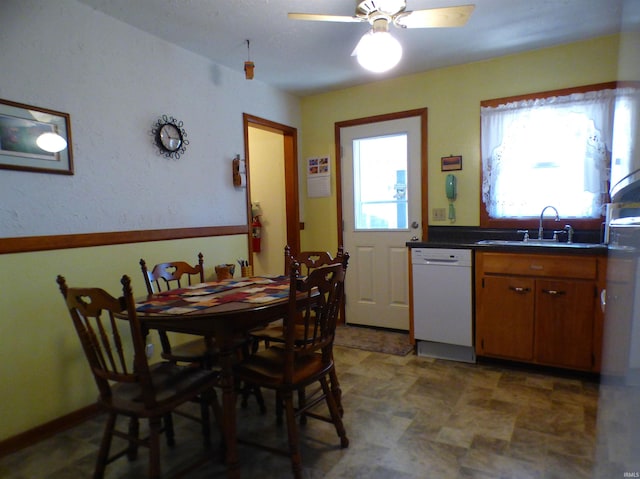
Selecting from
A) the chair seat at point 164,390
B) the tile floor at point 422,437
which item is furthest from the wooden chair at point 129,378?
the tile floor at point 422,437

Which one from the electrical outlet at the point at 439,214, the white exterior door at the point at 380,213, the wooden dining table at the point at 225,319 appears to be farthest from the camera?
the white exterior door at the point at 380,213

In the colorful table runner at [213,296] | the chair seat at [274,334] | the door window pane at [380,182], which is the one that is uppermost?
the door window pane at [380,182]

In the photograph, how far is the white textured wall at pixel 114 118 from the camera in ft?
6.52

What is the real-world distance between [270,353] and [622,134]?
1.64 metres

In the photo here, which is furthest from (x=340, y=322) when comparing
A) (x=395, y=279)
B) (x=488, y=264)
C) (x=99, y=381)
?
(x=99, y=381)

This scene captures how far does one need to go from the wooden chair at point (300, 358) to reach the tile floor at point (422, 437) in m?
0.16

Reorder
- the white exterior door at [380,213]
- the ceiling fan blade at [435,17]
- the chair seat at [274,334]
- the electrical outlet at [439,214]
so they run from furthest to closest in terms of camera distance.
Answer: the white exterior door at [380,213] → the electrical outlet at [439,214] → the chair seat at [274,334] → the ceiling fan blade at [435,17]

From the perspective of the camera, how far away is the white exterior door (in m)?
3.60

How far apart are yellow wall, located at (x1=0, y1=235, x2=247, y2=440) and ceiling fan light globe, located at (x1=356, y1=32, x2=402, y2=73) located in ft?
6.27

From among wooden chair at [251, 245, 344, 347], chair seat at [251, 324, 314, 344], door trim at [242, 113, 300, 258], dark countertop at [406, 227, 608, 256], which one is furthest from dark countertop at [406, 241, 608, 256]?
door trim at [242, 113, 300, 258]

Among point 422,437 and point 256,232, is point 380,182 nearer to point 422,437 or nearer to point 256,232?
point 256,232

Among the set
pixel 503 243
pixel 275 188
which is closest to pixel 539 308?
pixel 503 243

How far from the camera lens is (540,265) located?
259 centimetres

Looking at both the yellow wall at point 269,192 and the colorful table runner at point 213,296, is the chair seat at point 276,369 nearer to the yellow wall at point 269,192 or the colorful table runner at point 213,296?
the colorful table runner at point 213,296
